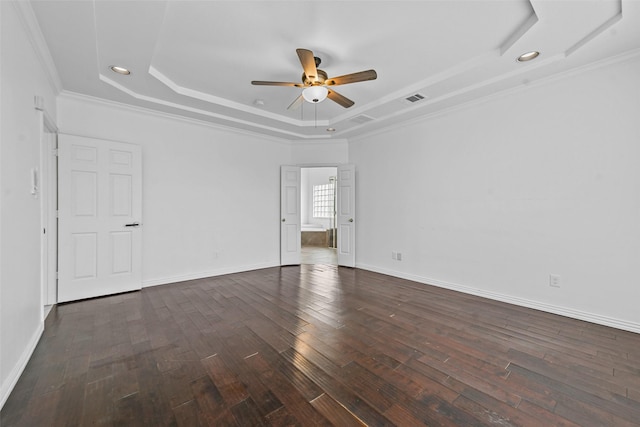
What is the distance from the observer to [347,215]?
226 inches

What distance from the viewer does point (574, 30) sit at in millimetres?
2424

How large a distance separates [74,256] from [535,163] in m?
5.79

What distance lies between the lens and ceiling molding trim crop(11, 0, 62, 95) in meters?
2.02

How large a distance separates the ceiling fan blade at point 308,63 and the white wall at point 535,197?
8.12 ft

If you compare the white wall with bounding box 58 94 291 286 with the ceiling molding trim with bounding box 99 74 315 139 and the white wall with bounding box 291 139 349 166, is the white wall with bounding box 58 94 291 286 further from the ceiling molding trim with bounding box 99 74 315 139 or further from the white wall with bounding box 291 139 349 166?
the ceiling molding trim with bounding box 99 74 315 139

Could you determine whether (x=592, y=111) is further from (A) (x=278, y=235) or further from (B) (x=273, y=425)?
(A) (x=278, y=235)

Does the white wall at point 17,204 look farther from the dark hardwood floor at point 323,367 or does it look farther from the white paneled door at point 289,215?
the white paneled door at point 289,215

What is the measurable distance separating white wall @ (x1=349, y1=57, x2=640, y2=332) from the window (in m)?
4.88

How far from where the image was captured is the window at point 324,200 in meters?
9.73

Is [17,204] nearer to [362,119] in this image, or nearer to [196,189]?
[196,189]

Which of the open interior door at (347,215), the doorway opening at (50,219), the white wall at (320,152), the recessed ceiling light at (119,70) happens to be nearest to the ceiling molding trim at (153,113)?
the doorway opening at (50,219)

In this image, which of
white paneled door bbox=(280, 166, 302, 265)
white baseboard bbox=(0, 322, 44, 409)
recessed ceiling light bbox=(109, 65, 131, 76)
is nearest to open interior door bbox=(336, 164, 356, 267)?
white paneled door bbox=(280, 166, 302, 265)

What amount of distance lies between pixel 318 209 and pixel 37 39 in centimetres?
825

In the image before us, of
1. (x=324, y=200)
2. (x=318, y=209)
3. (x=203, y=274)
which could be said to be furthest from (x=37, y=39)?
(x=318, y=209)
